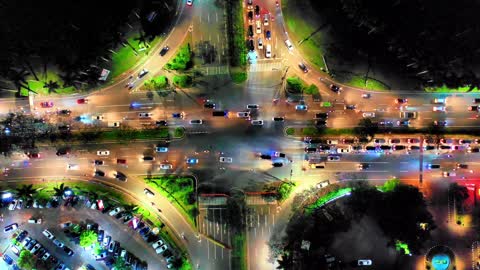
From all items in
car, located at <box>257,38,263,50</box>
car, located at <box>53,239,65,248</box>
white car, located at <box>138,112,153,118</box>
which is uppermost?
car, located at <box>257,38,263,50</box>

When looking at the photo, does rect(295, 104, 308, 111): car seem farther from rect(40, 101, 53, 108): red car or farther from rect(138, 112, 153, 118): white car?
rect(40, 101, 53, 108): red car

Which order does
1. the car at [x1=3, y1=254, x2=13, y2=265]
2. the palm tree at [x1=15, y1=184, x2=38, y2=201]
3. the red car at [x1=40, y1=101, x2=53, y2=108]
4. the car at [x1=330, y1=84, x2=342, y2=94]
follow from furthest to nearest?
the car at [x1=330, y1=84, x2=342, y2=94] → the red car at [x1=40, y1=101, x2=53, y2=108] → the car at [x1=3, y1=254, x2=13, y2=265] → the palm tree at [x1=15, y1=184, x2=38, y2=201]

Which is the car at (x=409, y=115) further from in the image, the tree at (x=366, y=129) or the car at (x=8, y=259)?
the car at (x=8, y=259)

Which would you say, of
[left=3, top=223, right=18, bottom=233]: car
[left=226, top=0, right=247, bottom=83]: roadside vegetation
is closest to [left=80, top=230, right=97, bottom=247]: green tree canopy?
[left=3, top=223, right=18, bottom=233]: car

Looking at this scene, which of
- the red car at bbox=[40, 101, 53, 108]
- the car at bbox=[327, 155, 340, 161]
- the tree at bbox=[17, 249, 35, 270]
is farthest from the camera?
the car at bbox=[327, 155, 340, 161]

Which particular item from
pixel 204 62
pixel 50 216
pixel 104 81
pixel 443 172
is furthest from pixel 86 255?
pixel 443 172

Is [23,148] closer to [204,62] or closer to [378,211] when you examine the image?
[204,62]

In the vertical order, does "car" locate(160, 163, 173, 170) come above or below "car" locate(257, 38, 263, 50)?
below
